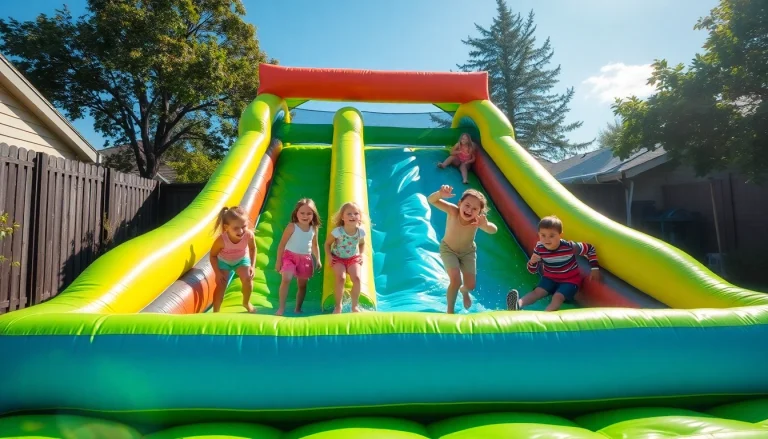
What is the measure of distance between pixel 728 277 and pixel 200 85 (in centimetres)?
1265

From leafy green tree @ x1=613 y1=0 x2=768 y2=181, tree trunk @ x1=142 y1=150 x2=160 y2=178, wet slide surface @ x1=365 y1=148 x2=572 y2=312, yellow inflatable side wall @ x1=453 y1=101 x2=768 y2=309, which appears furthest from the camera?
tree trunk @ x1=142 y1=150 x2=160 y2=178

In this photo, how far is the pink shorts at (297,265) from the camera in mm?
3383

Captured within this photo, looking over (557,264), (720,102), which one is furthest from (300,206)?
(720,102)

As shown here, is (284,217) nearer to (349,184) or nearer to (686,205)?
(349,184)

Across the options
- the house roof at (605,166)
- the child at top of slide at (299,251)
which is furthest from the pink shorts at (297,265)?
the house roof at (605,166)

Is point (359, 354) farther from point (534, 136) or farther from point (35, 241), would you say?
point (534, 136)

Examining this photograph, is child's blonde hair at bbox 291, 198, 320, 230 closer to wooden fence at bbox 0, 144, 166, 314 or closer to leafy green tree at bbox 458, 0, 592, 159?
wooden fence at bbox 0, 144, 166, 314

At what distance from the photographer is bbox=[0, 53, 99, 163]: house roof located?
556 cm

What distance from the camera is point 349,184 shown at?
413cm

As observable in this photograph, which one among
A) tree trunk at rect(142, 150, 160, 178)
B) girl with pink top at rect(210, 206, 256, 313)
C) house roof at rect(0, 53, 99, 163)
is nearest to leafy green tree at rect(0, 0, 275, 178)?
tree trunk at rect(142, 150, 160, 178)

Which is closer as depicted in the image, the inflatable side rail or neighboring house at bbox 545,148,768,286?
the inflatable side rail

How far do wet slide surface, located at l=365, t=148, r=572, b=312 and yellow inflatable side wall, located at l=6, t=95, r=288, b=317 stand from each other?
4.27 feet

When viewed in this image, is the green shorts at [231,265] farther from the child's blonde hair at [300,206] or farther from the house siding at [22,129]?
the house siding at [22,129]

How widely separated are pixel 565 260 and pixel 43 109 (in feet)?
20.9
